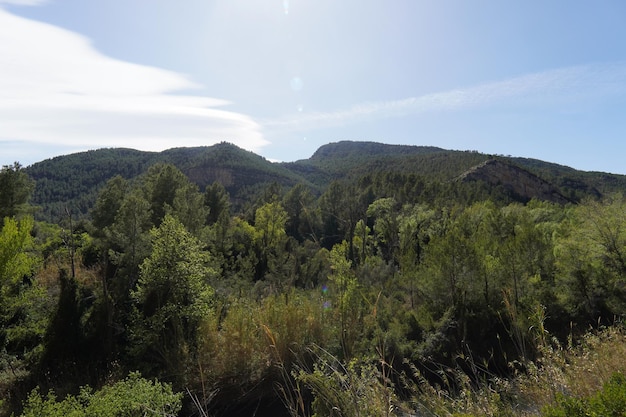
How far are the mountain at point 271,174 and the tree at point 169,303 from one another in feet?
222

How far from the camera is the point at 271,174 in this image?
14825 cm

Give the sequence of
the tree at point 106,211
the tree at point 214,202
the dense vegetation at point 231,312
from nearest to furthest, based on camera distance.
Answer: the dense vegetation at point 231,312 < the tree at point 106,211 < the tree at point 214,202

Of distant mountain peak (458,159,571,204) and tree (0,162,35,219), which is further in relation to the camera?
distant mountain peak (458,159,571,204)

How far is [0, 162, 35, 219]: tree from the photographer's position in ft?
79.9


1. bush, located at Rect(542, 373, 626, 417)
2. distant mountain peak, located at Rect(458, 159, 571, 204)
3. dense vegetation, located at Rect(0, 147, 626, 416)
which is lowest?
dense vegetation, located at Rect(0, 147, 626, 416)

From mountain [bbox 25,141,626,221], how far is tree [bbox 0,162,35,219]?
66.6m

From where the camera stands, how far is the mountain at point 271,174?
100m

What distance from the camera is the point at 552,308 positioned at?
747 inches

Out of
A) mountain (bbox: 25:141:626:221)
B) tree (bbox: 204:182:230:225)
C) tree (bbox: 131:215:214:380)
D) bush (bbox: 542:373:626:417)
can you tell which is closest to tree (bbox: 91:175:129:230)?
tree (bbox: 131:215:214:380)

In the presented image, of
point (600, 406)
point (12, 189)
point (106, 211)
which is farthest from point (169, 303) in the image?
point (12, 189)

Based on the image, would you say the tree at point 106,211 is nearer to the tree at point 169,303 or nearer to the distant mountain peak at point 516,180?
the tree at point 169,303

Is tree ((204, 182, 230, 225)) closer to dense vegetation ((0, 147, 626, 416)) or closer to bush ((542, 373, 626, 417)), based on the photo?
dense vegetation ((0, 147, 626, 416))

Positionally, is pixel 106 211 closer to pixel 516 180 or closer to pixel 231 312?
pixel 231 312

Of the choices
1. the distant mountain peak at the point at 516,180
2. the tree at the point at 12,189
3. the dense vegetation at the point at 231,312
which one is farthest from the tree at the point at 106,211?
the distant mountain peak at the point at 516,180
